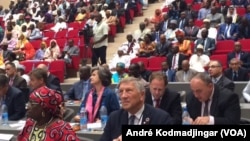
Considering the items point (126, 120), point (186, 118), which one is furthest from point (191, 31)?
point (126, 120)

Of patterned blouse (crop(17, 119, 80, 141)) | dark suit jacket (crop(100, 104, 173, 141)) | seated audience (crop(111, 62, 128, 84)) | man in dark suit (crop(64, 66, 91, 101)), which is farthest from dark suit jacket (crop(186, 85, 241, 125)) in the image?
seated audience (crop(111, 62, 128, 84))

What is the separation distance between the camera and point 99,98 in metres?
5.46

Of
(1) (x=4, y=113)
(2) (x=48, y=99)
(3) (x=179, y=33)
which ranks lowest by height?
(1) (x=4, y=113)

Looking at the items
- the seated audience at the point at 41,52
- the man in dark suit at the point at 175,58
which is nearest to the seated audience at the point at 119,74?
the man in dark suit at the point at 175,58

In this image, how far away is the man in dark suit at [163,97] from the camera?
4.91m

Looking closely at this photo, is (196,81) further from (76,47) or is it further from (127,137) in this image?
(76,47)

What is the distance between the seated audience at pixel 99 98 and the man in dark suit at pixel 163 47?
5269 mm

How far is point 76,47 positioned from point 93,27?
74 cm

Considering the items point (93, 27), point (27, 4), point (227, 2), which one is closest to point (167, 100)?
point (93, 27)

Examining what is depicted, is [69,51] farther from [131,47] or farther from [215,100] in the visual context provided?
[215,100]

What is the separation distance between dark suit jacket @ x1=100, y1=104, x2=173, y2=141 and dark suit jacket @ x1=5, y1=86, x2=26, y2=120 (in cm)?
232

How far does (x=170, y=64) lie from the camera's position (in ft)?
32.7

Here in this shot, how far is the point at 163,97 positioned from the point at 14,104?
5.94 feet

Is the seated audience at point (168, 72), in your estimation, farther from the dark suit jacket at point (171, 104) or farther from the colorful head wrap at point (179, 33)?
the dark suit jacket at point (171, 104)
